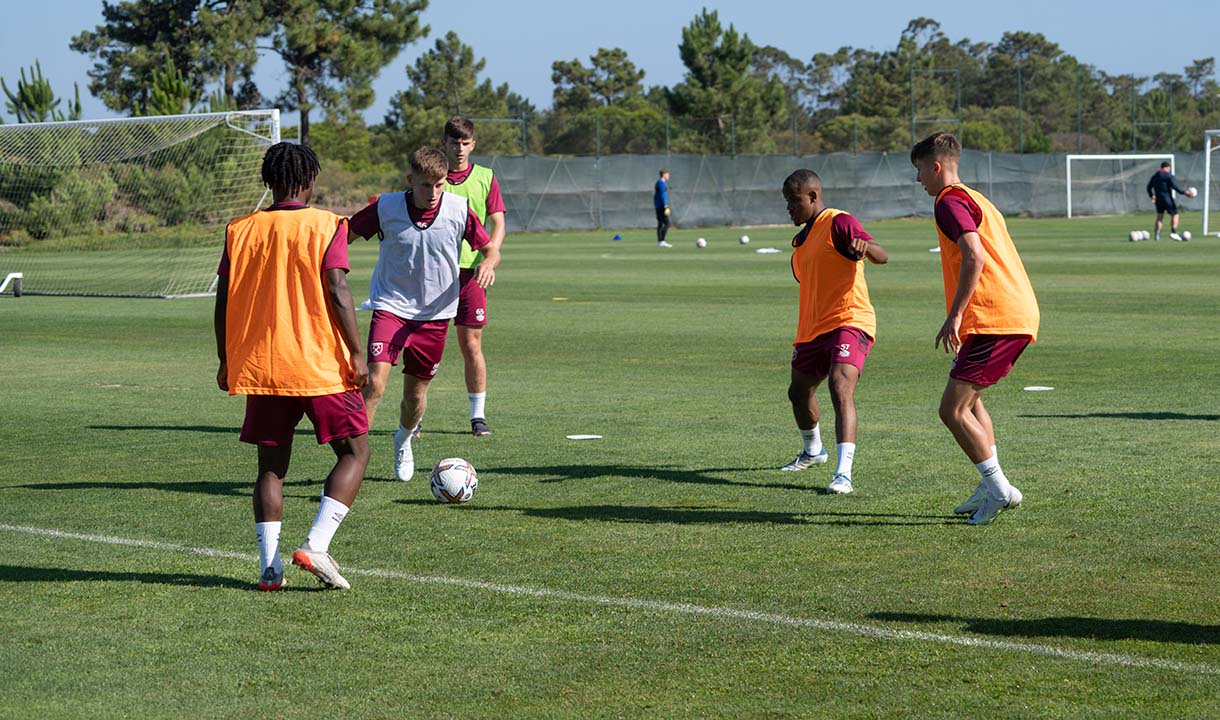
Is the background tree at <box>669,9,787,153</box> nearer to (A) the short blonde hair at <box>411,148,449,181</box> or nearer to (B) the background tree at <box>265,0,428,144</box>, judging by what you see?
(B) the background tree at <box>265,0,428,144</box>

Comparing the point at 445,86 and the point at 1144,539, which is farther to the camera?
the point at 445,86

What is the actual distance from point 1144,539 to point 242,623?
3.98m

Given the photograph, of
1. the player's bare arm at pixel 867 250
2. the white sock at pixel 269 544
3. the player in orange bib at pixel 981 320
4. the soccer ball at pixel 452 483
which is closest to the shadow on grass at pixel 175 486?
the soccer ball at pixel 452 483

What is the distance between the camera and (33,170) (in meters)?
32.5

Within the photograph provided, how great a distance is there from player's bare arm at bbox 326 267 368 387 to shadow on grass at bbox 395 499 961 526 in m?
1.84

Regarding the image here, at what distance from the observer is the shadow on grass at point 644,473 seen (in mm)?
8859

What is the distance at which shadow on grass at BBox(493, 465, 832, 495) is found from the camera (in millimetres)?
8859

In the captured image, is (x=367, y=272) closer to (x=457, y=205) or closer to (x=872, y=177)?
(x=457, y=205)

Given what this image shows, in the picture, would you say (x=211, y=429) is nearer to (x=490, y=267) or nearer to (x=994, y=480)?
(x=490, y=267)

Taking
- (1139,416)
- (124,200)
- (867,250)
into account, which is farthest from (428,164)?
(124,200)

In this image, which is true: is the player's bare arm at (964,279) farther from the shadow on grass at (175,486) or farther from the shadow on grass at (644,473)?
the shadow on grass at (175,486)

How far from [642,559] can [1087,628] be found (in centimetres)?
204

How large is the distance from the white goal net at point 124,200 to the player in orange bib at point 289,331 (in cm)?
2081

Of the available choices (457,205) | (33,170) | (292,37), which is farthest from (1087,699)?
(292,37)
